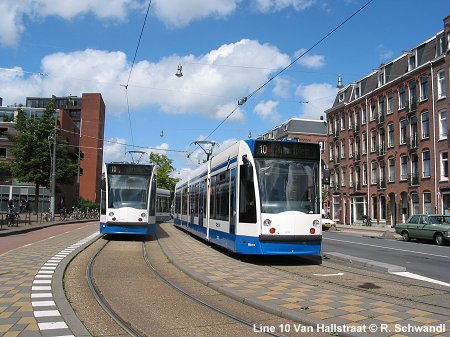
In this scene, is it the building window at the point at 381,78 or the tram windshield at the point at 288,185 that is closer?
the tram windshield at the point at 288,185

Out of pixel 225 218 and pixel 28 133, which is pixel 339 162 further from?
pixel 225 218

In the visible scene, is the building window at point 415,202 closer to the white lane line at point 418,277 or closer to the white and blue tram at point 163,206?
the white and blue tram at point 163,206

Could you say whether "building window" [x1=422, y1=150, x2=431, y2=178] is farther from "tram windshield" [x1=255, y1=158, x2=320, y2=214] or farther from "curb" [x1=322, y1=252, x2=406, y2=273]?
"tram windshield" [x1=255, y1=158, x2=320, y2=214]

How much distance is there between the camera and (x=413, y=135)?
42.7 m

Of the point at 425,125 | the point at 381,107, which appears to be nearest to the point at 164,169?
the point at 381,107

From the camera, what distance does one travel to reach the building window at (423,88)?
40.8 meters

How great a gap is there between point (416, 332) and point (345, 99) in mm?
54323

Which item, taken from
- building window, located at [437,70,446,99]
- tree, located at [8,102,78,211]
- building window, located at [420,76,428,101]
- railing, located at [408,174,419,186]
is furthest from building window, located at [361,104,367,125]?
tree, located at [8,102,78,211]

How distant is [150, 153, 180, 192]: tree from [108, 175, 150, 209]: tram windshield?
55832 mm

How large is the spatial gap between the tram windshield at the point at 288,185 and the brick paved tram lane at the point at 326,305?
6.24 ft

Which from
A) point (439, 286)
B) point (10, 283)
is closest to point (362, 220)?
point (439, 286)

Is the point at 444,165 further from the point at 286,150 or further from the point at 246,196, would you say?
the point at 246,196

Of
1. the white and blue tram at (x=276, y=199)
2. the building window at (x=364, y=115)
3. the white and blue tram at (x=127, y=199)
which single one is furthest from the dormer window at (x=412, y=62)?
the white and blue tram at (x=276, y=199)

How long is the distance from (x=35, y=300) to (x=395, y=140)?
42.7 meters
